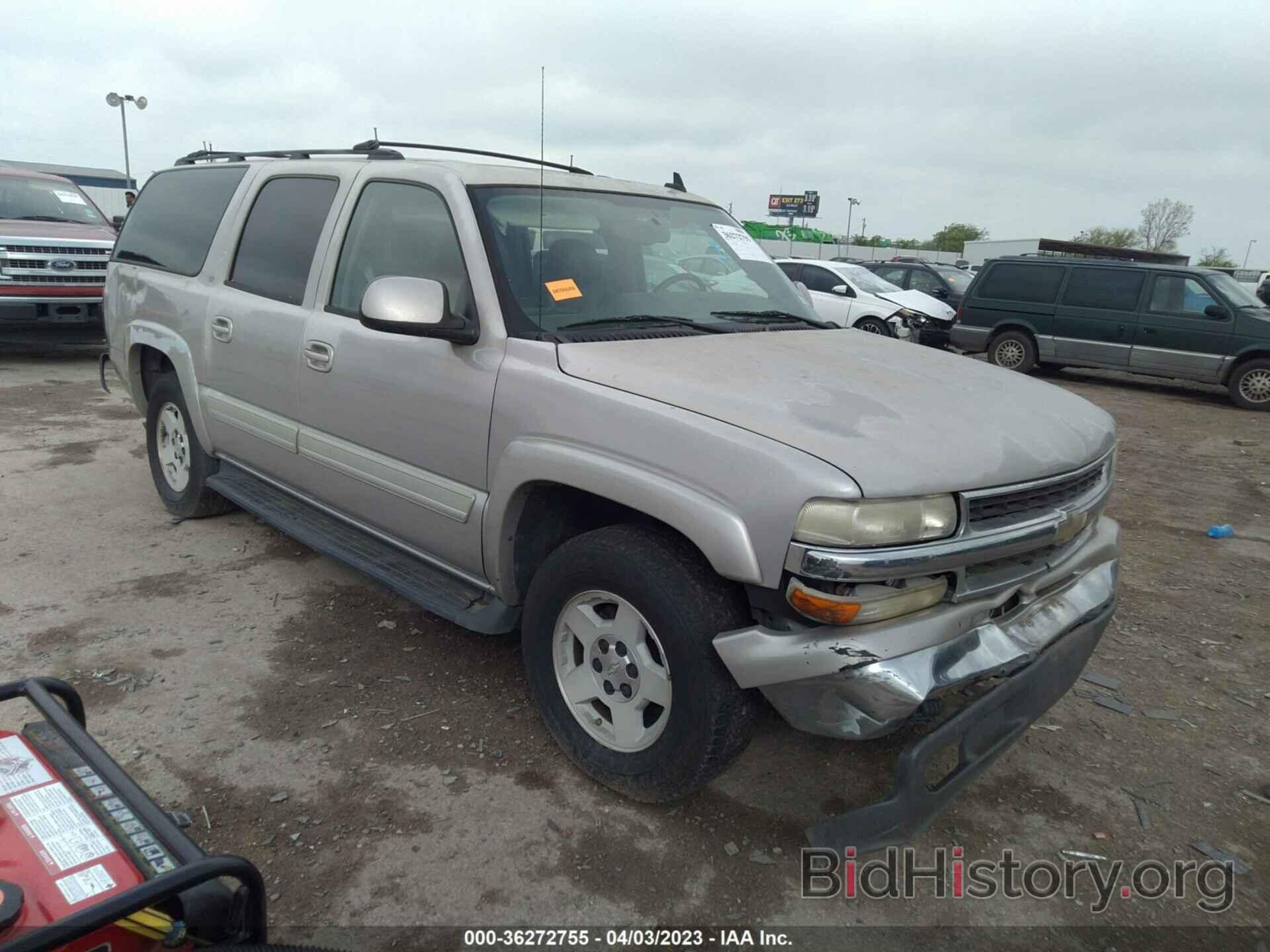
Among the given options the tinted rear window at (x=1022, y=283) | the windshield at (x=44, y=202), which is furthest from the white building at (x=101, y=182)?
the tinted rear window at (x=1022, y=283)

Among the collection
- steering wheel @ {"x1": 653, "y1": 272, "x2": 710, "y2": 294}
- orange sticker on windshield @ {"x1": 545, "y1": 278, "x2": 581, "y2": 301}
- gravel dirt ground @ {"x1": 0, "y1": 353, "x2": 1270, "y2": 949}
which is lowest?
gravel dirt ground @ {"x1": 0, "y1": 353, "x2": 1270, "y2": 949}

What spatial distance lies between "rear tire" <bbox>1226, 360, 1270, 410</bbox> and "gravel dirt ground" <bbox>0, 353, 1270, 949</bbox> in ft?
23.8

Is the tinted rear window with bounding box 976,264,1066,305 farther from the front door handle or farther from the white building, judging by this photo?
the white building

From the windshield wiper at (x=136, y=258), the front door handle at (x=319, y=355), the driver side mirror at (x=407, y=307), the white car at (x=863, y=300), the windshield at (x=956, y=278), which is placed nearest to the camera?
the driver side mirror at (x=407, y=307)

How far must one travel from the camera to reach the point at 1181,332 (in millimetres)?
10719

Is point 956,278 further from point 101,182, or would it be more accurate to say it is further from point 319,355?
point 101,182

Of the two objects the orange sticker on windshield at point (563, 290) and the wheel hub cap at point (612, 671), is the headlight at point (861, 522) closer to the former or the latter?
the wheel hub cap at point (612, 671)

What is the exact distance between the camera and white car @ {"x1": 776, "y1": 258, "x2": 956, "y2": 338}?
11938 millimetres

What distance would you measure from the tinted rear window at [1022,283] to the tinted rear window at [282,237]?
10777 mm

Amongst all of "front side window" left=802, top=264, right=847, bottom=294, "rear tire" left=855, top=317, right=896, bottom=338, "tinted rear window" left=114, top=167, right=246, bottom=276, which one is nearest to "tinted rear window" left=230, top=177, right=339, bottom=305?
"tinted rear window" left=114, top=167, right=246, bottom=276

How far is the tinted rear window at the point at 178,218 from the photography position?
420cm

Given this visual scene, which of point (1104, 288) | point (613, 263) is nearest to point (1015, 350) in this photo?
point (1104, 288)

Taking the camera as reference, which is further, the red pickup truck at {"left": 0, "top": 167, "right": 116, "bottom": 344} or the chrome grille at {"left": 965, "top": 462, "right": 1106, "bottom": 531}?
the red pickup truck at {"left": 0, "top": 167, "right": 116, "bottom": 344}

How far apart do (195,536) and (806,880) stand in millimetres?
3672
